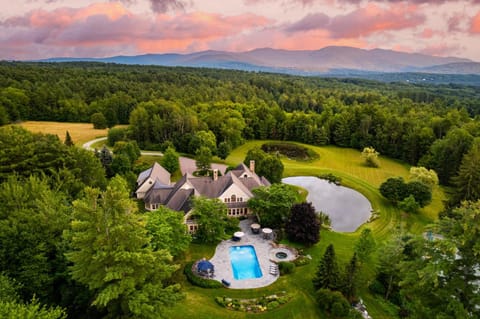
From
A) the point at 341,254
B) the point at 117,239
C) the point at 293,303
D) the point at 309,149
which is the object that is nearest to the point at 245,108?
the point at 309,149

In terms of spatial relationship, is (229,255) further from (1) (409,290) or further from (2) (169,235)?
(1) (409,290)

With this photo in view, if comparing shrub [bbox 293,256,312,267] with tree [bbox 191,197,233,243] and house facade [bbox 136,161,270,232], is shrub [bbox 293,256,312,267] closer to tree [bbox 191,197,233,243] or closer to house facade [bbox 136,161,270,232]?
tree [bbox 191,197,233,243]

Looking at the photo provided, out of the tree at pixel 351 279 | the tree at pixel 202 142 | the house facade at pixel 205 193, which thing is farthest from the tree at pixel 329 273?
the tree at pixel 202 142

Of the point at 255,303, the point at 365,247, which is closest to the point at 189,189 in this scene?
the point at 255,303

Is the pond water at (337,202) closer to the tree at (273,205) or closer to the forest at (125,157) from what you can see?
the tree at (273,205)

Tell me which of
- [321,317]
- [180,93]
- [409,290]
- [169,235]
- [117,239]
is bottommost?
[321,317]

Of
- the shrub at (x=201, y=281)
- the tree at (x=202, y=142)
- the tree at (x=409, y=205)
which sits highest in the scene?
the tree at (x=202, y=142)
